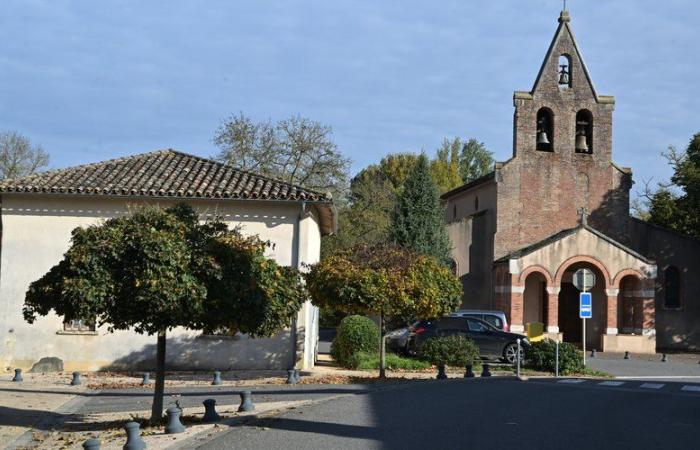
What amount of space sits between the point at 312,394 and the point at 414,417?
4.88 m

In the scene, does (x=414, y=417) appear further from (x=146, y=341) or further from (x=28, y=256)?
(x=28, y=256)

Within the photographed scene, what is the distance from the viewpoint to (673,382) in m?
23.0

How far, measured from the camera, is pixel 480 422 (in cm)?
1263

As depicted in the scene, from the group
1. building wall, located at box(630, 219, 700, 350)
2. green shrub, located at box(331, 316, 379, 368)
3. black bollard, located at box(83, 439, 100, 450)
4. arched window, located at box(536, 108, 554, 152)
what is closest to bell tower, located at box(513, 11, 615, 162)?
arched window, located at box(536, 108, 554, 152)

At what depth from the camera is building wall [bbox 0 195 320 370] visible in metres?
22.9

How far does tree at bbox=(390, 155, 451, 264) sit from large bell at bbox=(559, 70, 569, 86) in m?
8.04

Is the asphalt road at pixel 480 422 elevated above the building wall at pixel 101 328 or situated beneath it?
situated beneath

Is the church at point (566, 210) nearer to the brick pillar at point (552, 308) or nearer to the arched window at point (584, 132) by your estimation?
the arched window at point (584, 132)

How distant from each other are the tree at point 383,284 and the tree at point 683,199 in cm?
2421

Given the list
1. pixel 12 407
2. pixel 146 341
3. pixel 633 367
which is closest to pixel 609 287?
pixel 633 367

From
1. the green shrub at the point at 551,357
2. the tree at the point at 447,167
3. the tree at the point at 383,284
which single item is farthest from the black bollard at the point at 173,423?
the tree at the point at 447,167

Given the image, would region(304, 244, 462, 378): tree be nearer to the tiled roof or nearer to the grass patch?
the tiled roof

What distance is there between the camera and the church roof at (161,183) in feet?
75.1

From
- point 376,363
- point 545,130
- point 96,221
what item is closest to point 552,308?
point 545,130
